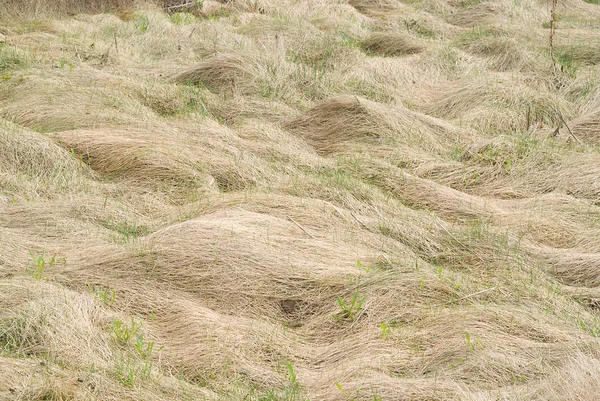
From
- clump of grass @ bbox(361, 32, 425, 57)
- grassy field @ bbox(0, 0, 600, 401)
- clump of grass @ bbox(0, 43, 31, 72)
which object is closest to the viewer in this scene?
grassy field @ bbox(0, 0, 600, 401)

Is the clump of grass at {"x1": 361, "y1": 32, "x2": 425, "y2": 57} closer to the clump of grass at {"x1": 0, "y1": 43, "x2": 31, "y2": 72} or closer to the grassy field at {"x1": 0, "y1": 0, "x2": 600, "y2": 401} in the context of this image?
the grassy field at {"x1": 0, "y1": 0, "x2": 600, "y2": 401}

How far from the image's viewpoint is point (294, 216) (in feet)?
17.5

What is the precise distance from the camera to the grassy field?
389cm

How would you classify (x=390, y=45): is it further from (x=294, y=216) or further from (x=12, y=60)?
(x=294, y=216)

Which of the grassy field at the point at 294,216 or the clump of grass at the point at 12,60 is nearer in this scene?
the grassy field at the point at 294,216

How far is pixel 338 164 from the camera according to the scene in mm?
6465

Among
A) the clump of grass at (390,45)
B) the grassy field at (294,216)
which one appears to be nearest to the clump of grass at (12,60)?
the grassy field at (294,216)

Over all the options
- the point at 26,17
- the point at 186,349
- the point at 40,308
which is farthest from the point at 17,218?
the point at 26,17

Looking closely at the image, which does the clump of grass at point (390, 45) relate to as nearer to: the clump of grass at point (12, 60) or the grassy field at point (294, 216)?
the grassy field at point (294, 216)

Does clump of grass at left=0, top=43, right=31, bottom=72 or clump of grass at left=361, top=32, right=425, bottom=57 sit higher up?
clump of grass at left=0, top=43, right=31, bottom=72

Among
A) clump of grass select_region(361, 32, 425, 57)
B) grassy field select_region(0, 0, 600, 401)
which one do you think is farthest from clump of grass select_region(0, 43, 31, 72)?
clump of grass select_region(361, 32, 425, 57)

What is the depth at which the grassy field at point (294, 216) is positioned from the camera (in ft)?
12.8

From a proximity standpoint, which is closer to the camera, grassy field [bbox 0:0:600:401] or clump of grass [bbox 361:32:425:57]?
grassy field [bbox 0:0:600:401]

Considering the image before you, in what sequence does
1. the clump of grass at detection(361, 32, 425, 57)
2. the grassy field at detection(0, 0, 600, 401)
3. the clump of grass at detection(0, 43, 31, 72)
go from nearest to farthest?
the grassy field at detection(0, 0, 600, 401) → the clump of grass at detection(0, 43, 31, 72) → the clump of grass at detection(361, 32, 425, 57)
